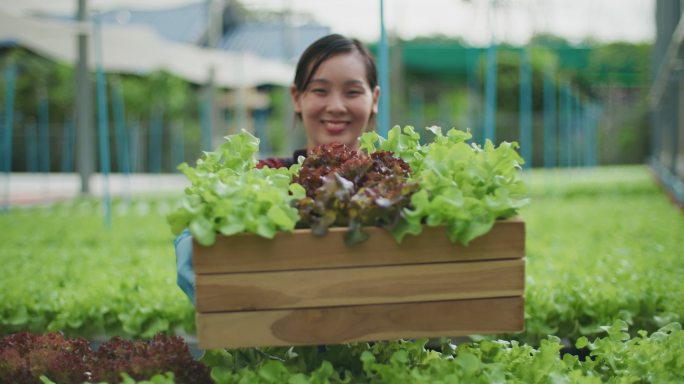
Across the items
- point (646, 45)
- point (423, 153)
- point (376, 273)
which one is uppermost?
point (646, 45)

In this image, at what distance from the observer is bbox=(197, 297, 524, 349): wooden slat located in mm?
2225

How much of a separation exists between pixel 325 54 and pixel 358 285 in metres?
1.39

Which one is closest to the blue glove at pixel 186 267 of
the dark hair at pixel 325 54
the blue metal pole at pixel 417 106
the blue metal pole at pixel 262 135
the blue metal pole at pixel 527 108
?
the dark hair at pixel 325 54

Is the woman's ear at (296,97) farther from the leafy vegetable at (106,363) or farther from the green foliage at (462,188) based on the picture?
the leafy vegetable at (106,363)

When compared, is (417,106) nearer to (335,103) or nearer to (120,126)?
(120,126)

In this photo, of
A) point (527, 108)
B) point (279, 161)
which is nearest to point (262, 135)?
point (527, 108)

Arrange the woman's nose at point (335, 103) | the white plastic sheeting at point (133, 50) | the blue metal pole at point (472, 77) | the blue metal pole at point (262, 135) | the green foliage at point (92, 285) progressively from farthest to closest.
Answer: the blue metal pole at point (472, 77) < the blue metal pole at point (262, 135) < the white plastic sheeting at point (133, 50) < the green foliage at point (92, 285) < the woman's nose at point (335, 103)

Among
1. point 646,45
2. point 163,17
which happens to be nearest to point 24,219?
point 163,17

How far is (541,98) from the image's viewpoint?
2994 centimetres

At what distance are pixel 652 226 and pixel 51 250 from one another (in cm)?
538

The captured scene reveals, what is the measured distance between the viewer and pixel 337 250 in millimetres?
2223

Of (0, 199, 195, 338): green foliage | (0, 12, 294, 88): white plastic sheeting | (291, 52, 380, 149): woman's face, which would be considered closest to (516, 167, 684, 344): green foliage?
(291, 52, 380, 149): woman's face

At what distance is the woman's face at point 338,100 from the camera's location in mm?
3367

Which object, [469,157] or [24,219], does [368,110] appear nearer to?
[469,157]
